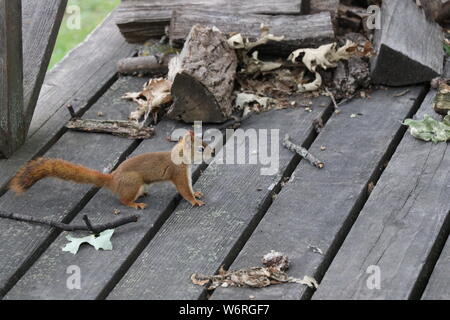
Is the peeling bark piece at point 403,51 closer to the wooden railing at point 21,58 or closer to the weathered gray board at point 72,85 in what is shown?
the weathered gray board at point 72,85

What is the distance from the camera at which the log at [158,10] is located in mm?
4781

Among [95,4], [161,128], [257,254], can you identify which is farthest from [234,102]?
[95,4]

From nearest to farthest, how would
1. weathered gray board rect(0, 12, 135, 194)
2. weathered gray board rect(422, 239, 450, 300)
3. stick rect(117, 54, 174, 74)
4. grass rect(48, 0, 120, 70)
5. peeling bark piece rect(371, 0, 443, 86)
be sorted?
weathered gray board rect(422, 239, 450, 300), weathered gray board rect(0, 12, 135, 194), peeling bark piece rect(371, 0, 443, 86), stick rect(117, 54, 174, 74), grass rect(48, 0, 120, 70)

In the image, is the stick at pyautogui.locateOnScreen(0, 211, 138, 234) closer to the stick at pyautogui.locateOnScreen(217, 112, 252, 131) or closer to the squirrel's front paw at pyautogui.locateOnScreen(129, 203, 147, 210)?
the squirrel's front paw at pyautogui.locateOnScreen(129, 203, 147, 210)

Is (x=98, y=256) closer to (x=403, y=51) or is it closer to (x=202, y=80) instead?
(x=202, y=80)

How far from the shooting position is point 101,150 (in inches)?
163

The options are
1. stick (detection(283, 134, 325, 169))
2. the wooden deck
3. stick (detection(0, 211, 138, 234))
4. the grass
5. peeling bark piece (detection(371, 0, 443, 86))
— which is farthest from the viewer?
the grass

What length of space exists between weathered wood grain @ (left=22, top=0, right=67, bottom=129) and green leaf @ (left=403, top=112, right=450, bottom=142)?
67.8 inches

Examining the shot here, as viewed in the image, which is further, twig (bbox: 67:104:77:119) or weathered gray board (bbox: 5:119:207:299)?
twig (bbox: 67:104:77:119)

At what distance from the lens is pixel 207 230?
3.54 m

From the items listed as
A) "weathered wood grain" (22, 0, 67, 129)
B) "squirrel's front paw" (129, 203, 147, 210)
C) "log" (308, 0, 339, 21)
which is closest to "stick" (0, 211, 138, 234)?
"squirrel's front paw" (129, 203, 147, 210)

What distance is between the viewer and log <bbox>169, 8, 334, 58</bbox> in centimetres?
457

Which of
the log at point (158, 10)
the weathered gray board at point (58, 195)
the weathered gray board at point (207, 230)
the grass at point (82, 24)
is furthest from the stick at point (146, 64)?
the grass at point (82, 24)
